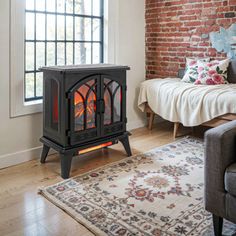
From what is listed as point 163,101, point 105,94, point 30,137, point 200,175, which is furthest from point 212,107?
point 30,137

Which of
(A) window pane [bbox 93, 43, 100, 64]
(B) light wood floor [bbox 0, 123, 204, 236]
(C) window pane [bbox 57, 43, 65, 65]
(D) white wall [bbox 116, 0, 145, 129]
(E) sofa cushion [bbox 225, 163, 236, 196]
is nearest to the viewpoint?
(E) sofa cushion [bbox 225, 163, 236, 196]

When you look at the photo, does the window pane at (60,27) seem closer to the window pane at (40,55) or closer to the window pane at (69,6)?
the window pane at (69,6)

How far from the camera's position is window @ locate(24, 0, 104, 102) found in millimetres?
3238

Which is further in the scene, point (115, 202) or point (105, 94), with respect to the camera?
point (105, 94)

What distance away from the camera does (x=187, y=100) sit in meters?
3.63

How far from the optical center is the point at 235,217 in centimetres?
172

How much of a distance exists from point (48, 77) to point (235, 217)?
198 cm

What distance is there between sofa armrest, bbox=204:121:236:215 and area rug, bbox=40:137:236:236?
0.25 meters

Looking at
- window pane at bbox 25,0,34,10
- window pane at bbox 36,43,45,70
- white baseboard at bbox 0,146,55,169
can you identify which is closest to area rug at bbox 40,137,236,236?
white baseboard at bbox 0,146,55,169

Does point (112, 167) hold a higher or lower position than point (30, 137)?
lower

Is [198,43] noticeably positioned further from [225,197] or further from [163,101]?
[225,197]

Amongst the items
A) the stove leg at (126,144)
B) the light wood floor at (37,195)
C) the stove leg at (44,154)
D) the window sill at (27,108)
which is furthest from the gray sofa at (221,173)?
the window sill at (27,108)

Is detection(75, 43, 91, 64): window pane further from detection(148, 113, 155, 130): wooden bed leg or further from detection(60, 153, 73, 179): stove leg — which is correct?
detection(60, 153, 73, 179): stove leg

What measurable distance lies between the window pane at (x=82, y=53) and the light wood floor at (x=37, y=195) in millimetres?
1108
